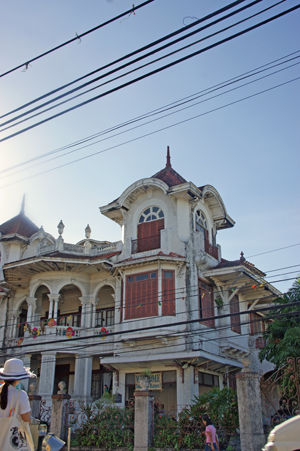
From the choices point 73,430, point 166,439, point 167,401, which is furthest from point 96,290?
point 166,439

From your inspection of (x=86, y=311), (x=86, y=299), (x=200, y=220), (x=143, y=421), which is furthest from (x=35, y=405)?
(x=200, y=220)

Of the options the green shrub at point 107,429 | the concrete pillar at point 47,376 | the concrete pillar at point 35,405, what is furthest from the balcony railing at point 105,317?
the green shrub at point 107,429

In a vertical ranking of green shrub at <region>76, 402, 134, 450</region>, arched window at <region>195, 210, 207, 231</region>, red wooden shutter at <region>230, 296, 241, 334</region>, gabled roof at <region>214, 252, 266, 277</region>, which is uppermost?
arched window at <region>195, 210, 207, 231</region>

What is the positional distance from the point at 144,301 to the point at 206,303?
3.26 metres

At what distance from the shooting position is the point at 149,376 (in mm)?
21391

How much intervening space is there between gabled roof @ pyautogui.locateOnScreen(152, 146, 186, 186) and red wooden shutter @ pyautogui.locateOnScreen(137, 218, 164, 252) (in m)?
2.29

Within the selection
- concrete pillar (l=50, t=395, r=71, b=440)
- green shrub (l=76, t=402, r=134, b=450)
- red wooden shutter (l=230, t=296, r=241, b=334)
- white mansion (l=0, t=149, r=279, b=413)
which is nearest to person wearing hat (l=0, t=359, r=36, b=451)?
green shrub (l=76, t=402, r=134, b=450)

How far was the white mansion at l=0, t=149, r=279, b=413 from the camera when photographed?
21766 millimetres

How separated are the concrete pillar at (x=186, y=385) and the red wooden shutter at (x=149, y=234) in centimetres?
624

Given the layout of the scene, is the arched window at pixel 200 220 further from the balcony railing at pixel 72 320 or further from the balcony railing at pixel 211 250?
the balcony railing at pixel 72 320

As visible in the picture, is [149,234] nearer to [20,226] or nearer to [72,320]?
[72,320]

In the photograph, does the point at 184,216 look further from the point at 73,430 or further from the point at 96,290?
the point at 73,430

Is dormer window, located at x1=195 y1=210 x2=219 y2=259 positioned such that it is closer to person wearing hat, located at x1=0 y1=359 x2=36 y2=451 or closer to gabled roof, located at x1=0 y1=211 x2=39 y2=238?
gabled roof, located at x1=0 y1=211 x2=39 y2=238

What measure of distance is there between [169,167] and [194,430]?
16.2 meters
